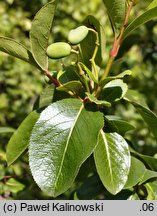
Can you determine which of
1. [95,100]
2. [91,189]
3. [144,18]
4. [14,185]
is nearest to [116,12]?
[144,18]

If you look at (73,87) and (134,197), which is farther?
(134,197)

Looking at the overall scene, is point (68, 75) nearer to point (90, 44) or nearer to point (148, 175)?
point (90, 44)

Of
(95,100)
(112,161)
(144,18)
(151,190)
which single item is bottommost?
(151,190)

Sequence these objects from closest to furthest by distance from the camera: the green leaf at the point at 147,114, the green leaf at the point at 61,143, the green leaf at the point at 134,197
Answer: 1. the green leaf at the point at 61,143
2. the green leaf at the point at 147,114
3. the green leaf at the point at 134,197

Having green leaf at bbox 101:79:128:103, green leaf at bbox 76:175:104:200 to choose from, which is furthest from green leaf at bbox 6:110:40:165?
green leaf at bbox 76:175:104:200

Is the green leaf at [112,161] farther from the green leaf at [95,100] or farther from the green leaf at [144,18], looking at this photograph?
the green leaf at [144,18]

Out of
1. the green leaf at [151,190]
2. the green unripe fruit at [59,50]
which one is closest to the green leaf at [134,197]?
the green leaf at [151,190]
